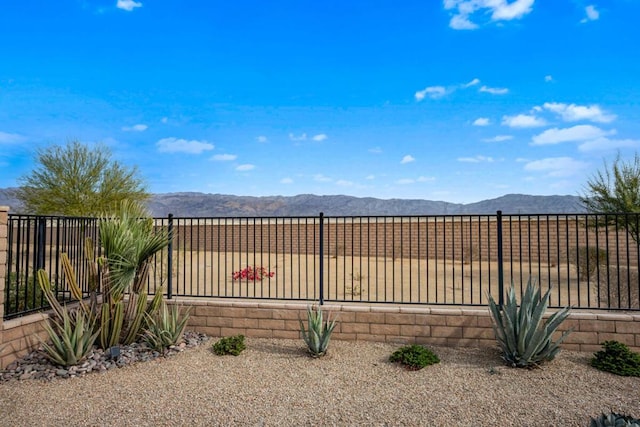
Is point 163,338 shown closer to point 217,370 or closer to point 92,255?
point 217,370

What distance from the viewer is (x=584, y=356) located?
5.50 meters

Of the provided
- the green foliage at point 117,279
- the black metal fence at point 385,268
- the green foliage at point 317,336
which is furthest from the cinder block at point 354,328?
the green foliage at point 117,279

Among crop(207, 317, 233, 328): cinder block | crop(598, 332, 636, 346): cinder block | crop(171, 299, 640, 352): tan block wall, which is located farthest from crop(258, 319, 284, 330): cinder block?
crop(598, 332, 636, 346): cinder block

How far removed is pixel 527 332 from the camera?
5.02 m

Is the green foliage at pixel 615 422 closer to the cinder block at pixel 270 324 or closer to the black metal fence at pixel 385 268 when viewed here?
the black metal fence at pixel 385 268

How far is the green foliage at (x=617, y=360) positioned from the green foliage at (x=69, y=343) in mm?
6591

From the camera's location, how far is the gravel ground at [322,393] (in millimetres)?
3777

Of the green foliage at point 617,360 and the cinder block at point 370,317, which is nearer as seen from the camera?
the green foliage at point 617,360

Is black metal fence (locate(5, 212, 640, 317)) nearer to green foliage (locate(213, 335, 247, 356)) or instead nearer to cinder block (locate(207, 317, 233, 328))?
cinder block (locate(207, 317, 233, 328))

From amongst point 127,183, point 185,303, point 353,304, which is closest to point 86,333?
point 185,303

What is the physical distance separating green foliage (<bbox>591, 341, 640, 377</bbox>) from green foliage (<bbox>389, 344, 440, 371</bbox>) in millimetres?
2029

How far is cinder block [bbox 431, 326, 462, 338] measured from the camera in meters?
5.86

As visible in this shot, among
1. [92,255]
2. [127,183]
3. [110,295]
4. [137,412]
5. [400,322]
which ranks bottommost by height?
[137,412]

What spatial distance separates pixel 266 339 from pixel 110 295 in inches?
92.7
